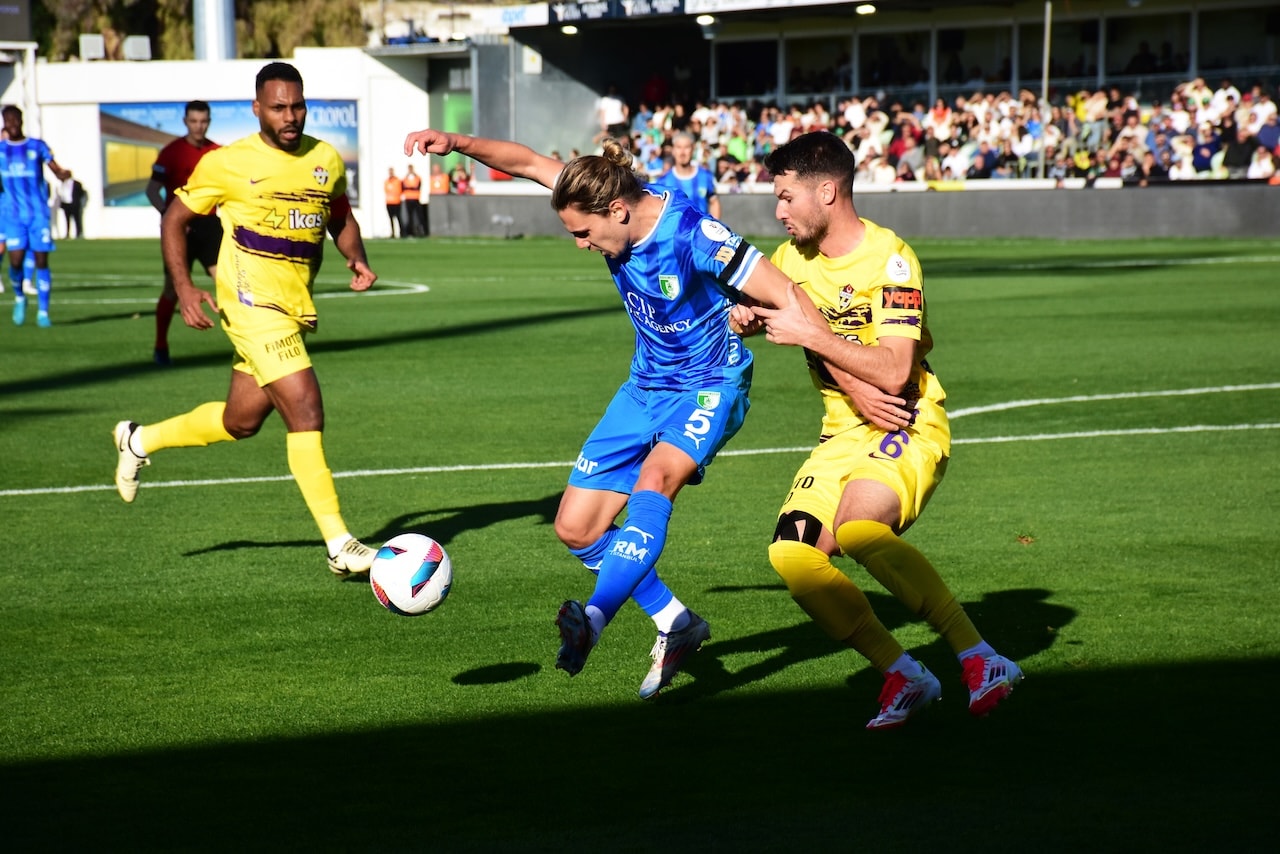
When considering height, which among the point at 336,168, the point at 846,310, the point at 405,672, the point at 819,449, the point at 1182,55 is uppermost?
the point at 1182,55

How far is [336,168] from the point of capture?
7.54 metres

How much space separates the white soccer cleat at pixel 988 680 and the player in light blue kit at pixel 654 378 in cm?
101

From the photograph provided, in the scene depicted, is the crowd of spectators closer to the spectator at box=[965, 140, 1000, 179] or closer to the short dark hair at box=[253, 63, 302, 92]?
the spectator at box=[965, 140, 1000, 179]

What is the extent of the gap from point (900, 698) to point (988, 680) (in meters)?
0.28

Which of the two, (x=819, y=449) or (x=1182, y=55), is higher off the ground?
(x=1182, y=55)

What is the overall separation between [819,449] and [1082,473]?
4286 millimetres

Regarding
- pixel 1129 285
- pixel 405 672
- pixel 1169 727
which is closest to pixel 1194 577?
pixel 1169 727

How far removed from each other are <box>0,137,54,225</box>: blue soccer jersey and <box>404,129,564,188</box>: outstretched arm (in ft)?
47.8

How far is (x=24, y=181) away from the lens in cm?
1939

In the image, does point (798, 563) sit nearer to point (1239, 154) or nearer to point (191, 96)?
point (1239, 154)

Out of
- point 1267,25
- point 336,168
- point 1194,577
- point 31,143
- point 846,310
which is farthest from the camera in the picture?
point 1267,25

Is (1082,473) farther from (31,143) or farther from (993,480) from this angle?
(31,143)

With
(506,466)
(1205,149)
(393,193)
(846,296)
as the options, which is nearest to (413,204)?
(393,193)

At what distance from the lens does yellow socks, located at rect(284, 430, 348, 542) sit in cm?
707
